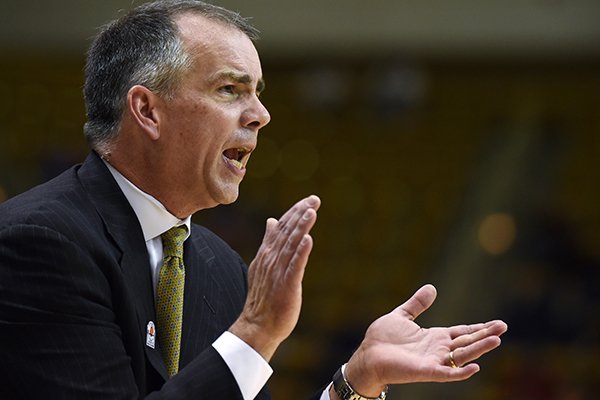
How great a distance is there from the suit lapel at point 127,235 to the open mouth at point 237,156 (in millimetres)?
268

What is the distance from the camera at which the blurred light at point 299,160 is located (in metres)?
10.7

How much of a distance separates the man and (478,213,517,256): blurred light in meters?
7.36

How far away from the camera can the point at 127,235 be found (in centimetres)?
234

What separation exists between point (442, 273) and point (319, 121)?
237 centimetres

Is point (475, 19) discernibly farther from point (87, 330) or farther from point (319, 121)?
point (87, 330)

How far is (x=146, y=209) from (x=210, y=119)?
0.26m

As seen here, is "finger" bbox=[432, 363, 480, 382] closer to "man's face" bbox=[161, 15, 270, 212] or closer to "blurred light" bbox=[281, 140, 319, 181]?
"man's face" bbox=[161, 15, 270, 212]

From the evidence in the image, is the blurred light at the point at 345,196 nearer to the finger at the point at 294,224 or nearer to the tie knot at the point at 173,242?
the tie knot at the point at 173,242

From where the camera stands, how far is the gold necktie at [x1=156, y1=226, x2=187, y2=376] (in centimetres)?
237

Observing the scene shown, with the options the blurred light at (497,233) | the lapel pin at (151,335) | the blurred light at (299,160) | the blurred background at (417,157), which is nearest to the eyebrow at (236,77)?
the lapel pin at (151,335)

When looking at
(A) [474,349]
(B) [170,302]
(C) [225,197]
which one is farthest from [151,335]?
(A) [474,349]

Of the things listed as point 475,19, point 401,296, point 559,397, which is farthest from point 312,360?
point 475,19

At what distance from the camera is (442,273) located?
9.69m

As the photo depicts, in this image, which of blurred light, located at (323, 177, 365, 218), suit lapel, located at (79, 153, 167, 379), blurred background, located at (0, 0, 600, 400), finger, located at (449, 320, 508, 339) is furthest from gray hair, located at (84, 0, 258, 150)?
blurred light, located at (323, 177, 365, 218)
